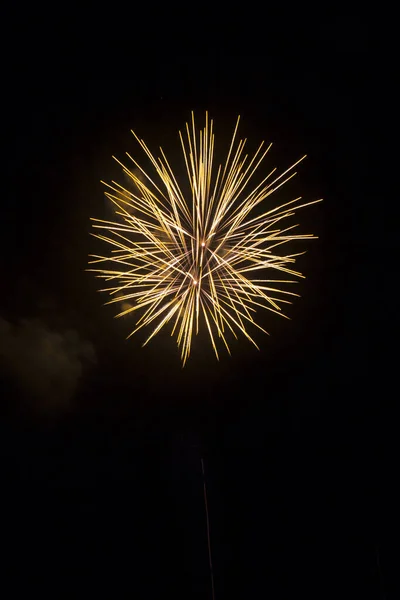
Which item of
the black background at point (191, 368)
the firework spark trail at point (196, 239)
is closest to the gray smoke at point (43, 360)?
the black background at point (191, 368)

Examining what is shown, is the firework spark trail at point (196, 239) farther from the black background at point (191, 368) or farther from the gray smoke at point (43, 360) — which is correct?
the gray smoke at point (43, 360)

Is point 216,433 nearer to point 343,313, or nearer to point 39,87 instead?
point 343,313

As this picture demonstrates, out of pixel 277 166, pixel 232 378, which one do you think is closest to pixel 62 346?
pixel 232 378

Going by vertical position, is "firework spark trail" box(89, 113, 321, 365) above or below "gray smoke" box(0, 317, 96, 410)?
above

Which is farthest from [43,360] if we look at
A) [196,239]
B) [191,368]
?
[196,239]

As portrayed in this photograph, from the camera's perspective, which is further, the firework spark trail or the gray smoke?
the gray smoke

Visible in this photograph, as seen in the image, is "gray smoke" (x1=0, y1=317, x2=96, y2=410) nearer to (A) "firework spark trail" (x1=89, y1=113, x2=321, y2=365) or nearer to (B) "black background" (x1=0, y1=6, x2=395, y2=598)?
(B) "black background" (x1=0, y1=6, x2=395, y2=598)

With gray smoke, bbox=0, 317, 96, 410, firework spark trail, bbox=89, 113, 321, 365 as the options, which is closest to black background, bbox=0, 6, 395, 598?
gray smoke, bbox=0, 317, 96, 410

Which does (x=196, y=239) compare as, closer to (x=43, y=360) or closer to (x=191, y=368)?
(x=191, y=368)

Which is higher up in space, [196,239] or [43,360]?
[196,239]
